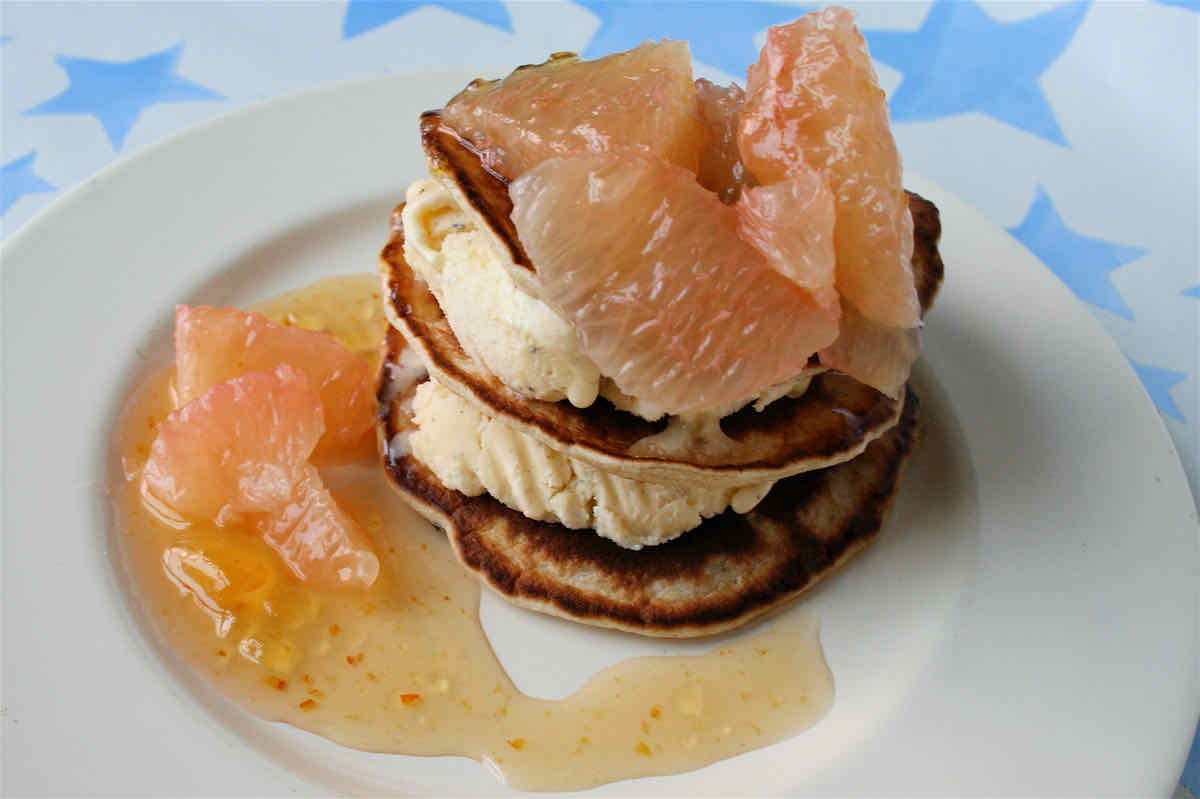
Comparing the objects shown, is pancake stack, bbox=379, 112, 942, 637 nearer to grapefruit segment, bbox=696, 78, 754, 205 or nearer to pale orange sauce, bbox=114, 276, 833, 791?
pale orange sauce, bbox=114, 276, 833, 791

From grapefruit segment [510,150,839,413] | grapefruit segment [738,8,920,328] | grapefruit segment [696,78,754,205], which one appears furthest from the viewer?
grapefruit segment [696,78,754,205]

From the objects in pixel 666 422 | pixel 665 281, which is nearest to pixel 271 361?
pixel 666 422

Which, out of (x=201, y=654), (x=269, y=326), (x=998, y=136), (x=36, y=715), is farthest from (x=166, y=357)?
(x=998, y=136)

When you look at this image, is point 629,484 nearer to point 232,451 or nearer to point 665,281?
point 665,281

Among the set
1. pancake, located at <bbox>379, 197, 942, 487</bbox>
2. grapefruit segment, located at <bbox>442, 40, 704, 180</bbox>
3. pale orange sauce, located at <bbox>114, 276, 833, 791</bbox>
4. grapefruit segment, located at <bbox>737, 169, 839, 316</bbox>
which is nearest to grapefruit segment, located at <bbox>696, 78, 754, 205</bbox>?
grapefruit segment, located at <bbox>442, 40, 704, 180</bbox>

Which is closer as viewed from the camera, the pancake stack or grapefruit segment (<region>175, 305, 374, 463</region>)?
the pancake stack

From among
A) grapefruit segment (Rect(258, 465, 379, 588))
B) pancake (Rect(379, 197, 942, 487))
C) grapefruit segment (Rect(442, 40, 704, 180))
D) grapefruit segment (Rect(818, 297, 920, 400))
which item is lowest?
grapefruit segment (Rect(258, 465, 379, 588))
